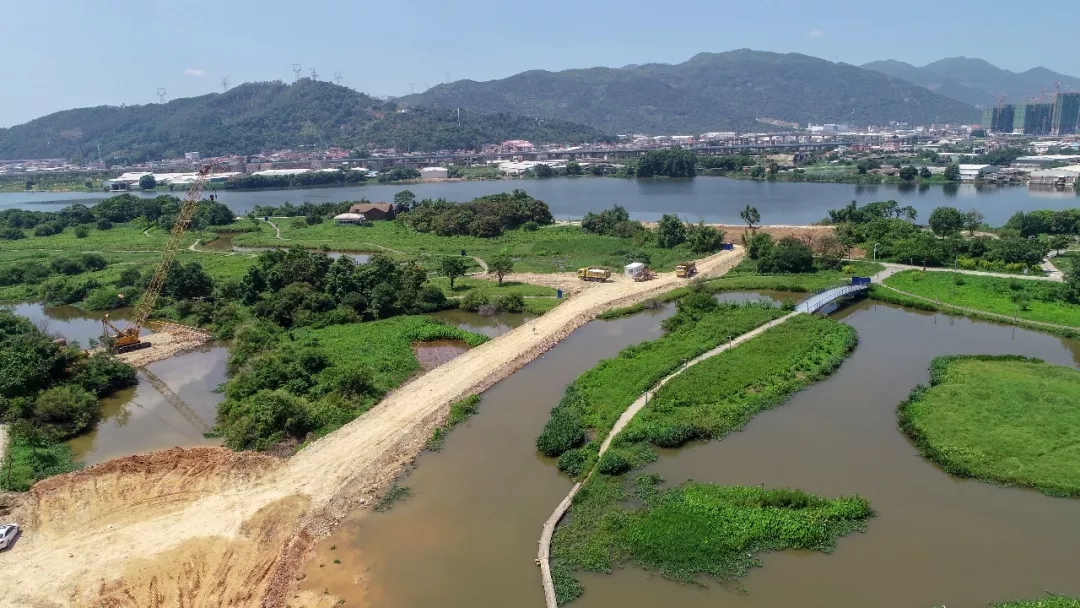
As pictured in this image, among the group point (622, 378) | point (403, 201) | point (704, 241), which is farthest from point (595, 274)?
point (403, 201)

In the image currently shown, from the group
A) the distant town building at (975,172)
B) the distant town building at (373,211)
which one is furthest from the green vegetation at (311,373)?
the distant town building at (975,172)

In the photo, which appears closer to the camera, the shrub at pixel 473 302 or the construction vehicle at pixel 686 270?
the shrub at pixel 473 302

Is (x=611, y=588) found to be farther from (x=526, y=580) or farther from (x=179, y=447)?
(x=179, y=447)

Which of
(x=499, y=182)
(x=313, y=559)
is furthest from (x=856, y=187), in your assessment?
(x=313, y=559)

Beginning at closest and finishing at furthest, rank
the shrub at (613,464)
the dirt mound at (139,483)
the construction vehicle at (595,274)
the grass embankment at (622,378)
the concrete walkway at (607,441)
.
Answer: the concrete walkway at (607,441), the dirt mound at (139,483), the shrub at (613,464), the grass embankment at (622,378), the construction vehicle at (595,274)

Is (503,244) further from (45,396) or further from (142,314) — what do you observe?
(45,396)

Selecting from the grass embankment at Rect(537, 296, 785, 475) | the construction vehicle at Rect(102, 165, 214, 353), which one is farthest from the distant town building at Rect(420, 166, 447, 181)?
the grass embankment at Rect(537, 296, 785, 475)

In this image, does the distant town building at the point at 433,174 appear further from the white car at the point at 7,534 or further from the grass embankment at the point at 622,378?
the white car at the point at 7,534
